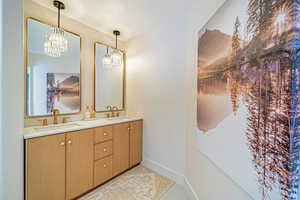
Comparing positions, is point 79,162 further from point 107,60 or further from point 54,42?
point 107,60

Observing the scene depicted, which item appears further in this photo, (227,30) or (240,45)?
(227,30)

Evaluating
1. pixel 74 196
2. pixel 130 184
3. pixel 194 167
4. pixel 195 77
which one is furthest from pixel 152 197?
pixel 195 77

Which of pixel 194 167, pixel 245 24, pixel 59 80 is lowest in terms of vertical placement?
pixel 194 167

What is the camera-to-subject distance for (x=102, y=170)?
186 cm

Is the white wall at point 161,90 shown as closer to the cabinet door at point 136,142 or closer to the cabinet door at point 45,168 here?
the cabinet door at point 136,142

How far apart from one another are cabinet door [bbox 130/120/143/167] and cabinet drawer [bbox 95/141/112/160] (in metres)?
0.46

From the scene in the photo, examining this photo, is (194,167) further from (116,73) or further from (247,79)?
(116,73)

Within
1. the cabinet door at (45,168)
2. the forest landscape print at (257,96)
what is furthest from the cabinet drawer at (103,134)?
the forest landscape print at (257,96)

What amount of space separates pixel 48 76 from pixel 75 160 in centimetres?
122

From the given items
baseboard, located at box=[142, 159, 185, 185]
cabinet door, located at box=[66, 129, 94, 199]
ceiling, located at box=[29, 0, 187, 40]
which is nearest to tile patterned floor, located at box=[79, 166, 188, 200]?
baseboard, located at box=[142, 159, 185, 185]

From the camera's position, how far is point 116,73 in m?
2.70

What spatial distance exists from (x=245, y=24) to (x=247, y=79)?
0.34 m

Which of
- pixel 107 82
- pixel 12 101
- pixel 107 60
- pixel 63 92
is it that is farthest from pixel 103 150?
pixel 107 60

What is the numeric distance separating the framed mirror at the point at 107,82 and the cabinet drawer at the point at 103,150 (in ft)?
2.43
